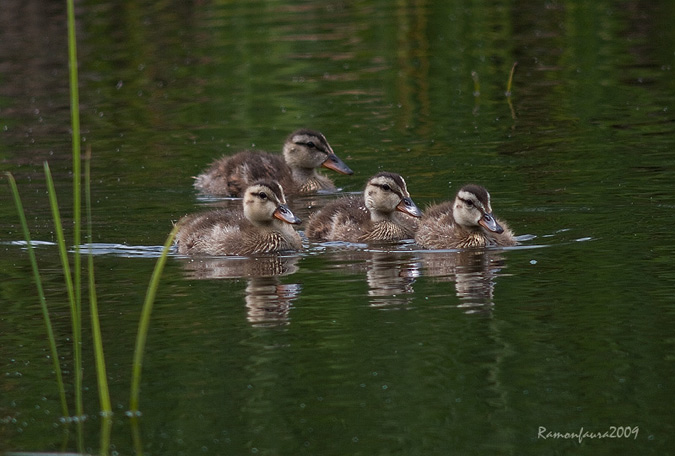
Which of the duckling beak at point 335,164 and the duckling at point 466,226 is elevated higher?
the duckling beak at point 335,164

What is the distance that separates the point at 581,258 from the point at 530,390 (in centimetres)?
274

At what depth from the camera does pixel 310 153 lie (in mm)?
12312

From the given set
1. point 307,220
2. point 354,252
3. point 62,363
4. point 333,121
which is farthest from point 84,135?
point 62,363

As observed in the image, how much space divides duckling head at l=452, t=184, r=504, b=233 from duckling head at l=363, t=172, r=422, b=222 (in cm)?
62

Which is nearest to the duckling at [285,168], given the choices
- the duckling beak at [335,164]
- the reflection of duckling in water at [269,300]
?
the duckling beak at [335,164]

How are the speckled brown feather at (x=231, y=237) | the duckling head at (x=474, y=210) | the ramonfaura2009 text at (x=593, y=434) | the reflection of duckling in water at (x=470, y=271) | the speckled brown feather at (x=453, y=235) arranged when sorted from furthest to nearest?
the speckled brown feather at (x=231, y=237), the speckled brown feather at (x=453, y=235), the duckling head at (x=474, y=210), the reflection of duckling in water at (x=470, y=271), the ramonfaura2009 text at (x=593, y=434)

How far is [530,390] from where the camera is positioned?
19.0 ft

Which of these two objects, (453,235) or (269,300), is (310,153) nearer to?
(453,235)

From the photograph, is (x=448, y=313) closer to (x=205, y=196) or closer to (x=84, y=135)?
(x=205, y=196)

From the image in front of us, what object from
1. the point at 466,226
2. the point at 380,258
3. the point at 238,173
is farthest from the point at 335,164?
the point at 380,258

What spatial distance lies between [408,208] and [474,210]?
33.8 inches

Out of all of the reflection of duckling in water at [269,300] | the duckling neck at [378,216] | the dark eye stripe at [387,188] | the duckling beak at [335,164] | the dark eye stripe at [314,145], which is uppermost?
the dark eye stripe at [314,145]

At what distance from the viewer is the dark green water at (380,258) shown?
18.4ft

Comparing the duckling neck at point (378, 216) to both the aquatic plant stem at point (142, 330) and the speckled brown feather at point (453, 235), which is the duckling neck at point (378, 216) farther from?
the aquatic plant stem at point (142, 330)
